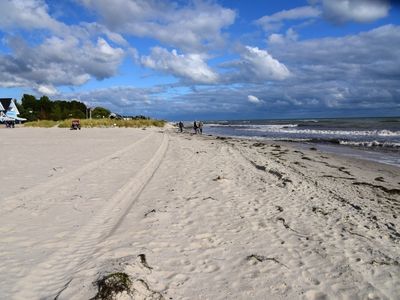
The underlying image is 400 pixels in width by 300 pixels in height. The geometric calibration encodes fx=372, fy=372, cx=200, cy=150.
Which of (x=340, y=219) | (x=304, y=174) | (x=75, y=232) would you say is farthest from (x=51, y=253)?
(x=304, y=174)

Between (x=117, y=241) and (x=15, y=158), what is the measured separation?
11276 mm

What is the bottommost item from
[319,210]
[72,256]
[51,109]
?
[319,210]

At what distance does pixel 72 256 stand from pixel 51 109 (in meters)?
94.7

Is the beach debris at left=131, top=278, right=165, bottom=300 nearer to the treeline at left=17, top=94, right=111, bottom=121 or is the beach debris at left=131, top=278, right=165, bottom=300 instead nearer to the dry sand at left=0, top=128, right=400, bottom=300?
the dry sand at left=0, top=128, right=400, bottom=300

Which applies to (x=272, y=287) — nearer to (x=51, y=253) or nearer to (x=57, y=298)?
(x=57, y=298)

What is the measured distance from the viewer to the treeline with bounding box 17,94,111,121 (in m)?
87.1

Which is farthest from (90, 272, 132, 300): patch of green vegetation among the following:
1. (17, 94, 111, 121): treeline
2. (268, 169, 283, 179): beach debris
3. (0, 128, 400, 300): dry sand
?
(17, 94, 111, 121): treeline

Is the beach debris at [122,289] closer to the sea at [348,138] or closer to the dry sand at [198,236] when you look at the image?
the dry sand at [198,236]

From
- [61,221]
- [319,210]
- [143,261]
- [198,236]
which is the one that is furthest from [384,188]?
[61,221]

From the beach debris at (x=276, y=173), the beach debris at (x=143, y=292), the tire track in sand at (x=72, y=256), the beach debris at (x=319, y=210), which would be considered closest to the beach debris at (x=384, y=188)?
the beach debris at (x=276, y=173)

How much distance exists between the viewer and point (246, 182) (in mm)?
10648

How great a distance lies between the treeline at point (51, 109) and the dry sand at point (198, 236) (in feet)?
261

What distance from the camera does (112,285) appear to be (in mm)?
4027

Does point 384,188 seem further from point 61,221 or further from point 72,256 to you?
point 72,256
